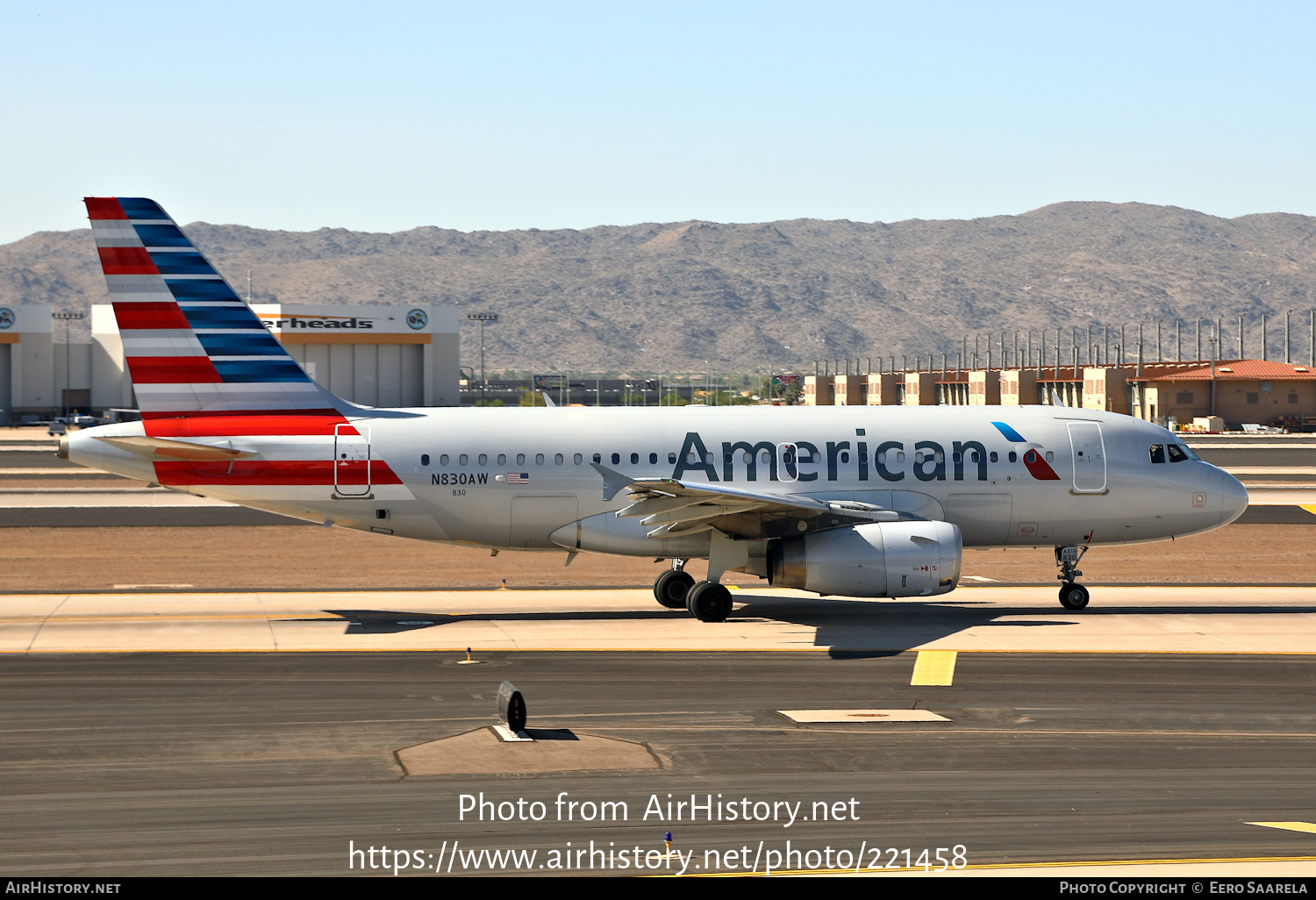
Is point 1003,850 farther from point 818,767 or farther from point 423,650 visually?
point 423,650

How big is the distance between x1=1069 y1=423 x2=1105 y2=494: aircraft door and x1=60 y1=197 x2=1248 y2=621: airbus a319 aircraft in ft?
0.15

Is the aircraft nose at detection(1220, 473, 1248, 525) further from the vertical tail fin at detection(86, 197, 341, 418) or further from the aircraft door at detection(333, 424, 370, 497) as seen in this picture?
the vertical tail fin at detection(86, 197, 341, 418)

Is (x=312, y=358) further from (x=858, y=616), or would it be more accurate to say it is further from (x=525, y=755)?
(x=525, y=755)

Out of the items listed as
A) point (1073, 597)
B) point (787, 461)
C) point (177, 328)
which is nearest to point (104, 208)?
point (177, 328)

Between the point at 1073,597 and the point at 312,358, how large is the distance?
111m

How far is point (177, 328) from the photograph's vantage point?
93.6ft

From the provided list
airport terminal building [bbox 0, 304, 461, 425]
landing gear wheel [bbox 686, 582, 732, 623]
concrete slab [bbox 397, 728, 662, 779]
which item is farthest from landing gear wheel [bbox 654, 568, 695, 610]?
airport terminal building [bbox 0, 304, 461, 425]

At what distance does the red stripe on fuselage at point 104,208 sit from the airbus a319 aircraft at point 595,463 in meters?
0.03

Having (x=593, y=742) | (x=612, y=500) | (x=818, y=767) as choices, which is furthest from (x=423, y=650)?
(x=818, y=767)

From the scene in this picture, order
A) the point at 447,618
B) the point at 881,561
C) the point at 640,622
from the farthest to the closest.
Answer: the point at 447,618, the point at 640,622, the point at 881,561

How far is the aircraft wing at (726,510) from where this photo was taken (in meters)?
26.3

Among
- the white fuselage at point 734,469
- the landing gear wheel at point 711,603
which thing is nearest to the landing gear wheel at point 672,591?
the white fuselage at point 734,469

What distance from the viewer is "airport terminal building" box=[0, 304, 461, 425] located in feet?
426

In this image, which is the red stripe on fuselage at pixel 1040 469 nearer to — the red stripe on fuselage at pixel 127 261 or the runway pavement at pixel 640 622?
the runway pavement at pixel 640 622
